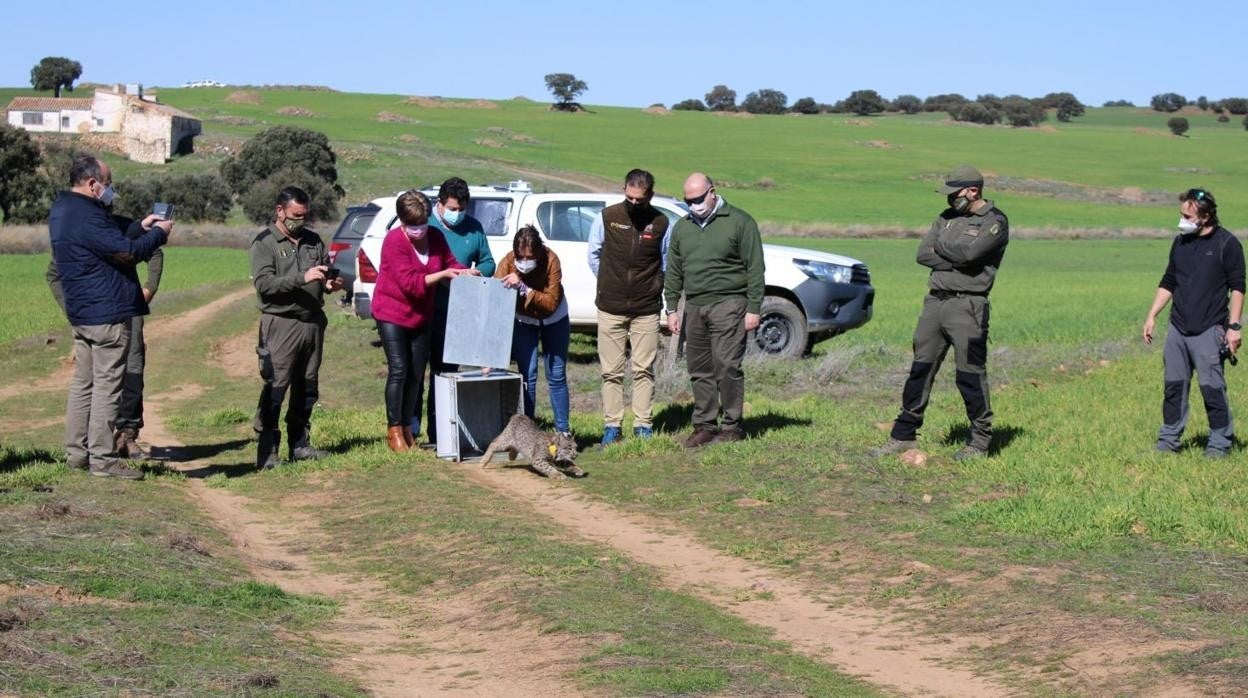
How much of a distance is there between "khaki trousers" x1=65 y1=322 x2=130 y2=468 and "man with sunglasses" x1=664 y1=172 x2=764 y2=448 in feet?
13.2

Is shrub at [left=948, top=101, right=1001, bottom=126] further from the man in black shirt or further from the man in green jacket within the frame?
the man in green jacket

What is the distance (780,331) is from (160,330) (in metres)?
10.7

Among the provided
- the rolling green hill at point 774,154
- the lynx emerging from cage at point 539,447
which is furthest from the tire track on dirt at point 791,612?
the rolling green hill at point 774,154

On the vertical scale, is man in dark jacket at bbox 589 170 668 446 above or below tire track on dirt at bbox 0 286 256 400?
above

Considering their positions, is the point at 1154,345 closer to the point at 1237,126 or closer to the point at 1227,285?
the point at 1227,285

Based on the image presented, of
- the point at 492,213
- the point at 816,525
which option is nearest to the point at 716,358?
the point at 816,525

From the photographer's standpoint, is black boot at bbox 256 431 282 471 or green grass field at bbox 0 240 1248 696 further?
black boot at bbox 256 431 282 471

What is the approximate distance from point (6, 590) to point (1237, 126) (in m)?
152

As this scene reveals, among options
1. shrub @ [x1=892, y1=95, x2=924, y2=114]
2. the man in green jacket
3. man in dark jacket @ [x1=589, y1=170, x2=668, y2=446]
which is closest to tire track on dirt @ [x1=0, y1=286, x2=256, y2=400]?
the man in green jacket

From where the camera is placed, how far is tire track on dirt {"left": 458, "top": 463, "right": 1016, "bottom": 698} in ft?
19.4

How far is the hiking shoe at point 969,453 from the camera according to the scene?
10180mm

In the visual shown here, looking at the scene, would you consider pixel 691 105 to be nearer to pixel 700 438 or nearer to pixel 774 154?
pixel 774 154

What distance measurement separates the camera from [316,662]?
5934mm

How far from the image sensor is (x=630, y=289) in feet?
37.3
